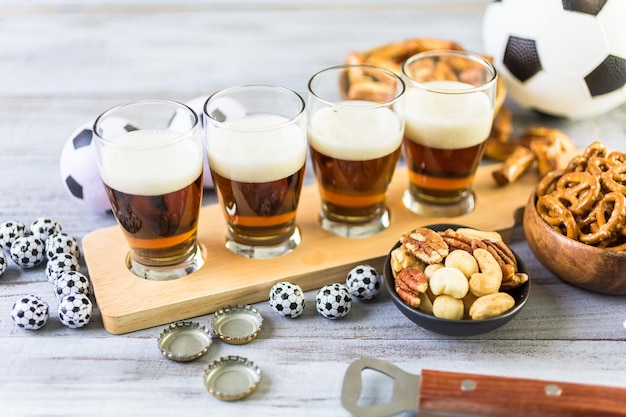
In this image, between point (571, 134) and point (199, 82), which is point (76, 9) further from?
point (571, 134)

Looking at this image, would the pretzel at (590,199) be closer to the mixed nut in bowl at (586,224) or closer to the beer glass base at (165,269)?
the mixed nut in bowl at (586,224)

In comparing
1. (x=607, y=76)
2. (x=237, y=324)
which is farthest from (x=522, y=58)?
(x=237, y=324)

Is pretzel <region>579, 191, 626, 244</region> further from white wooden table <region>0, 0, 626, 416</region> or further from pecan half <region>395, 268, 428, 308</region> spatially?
pecan half <region>395, 268, 428, 308</region>

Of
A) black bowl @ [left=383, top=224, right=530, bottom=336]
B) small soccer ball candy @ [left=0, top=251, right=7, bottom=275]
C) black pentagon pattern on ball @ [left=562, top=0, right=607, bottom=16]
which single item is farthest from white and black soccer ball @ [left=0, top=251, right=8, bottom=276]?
black pentagon pattern on ball @ [left=562, top=0, right=607, bottom=16]

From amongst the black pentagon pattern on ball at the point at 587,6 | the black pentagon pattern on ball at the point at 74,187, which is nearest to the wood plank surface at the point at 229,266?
the black pentagon pattern on ball at the point at 74,187

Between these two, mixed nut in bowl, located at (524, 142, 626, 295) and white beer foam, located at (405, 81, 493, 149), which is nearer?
mixed nut in bowl, located at (524, 142, 626, 295)

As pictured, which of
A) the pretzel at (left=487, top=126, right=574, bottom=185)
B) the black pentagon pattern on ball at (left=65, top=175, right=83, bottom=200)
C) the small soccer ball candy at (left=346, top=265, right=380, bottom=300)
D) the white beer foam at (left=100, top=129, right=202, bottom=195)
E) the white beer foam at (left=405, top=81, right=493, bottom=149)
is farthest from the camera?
the pretzel at (left=487, top=126, right=574, bottom=185)
